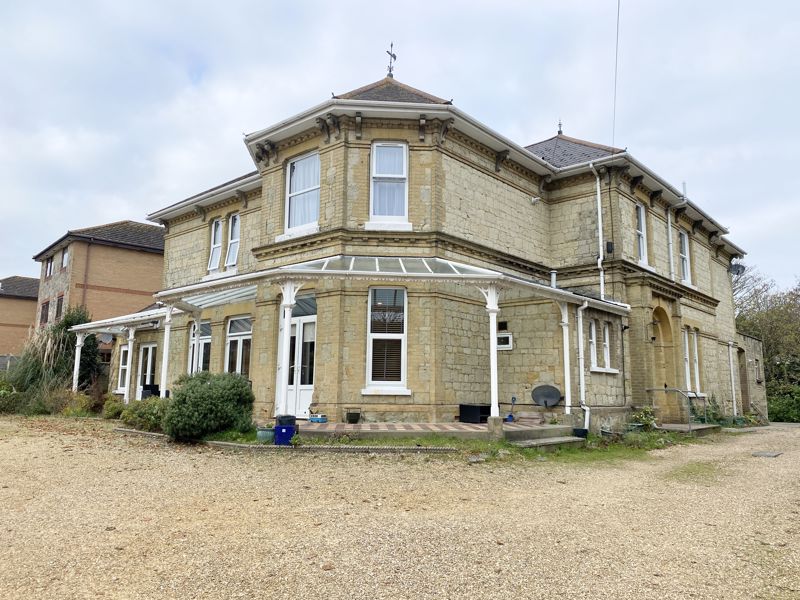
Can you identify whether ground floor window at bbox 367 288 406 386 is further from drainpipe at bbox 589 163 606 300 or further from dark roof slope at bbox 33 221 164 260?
dark roof slope at bbox 33 221 164 260

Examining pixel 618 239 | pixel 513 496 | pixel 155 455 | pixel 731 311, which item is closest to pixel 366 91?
pixel 618 239

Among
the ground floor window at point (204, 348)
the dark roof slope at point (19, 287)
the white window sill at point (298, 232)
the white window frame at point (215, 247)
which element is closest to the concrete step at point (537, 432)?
the white window sill at point (298, 232)

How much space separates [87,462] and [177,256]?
11281mm

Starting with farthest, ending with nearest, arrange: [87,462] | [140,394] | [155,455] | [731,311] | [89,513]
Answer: [731,311], [140,394], [155,455], [87,462], [89,513]

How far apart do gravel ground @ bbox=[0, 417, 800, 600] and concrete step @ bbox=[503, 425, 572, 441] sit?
124 centimetres

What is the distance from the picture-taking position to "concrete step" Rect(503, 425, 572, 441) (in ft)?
33.1

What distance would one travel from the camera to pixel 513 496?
662cm

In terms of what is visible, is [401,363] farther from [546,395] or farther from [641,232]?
[641,232]

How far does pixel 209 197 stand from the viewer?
17000 mm

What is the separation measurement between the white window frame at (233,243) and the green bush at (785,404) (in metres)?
22.7

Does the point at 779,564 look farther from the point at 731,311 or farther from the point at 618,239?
the point at 731,311

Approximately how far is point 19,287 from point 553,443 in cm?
3835

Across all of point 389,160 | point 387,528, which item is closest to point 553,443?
point 387,528

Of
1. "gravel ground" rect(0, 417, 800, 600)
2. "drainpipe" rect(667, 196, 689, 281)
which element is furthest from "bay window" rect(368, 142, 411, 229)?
"drainpipe" rect(667, 196, 689, 281)
